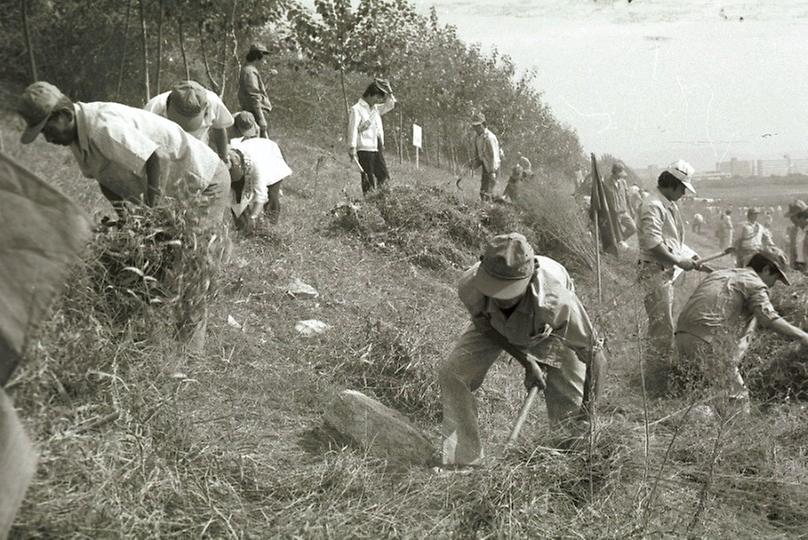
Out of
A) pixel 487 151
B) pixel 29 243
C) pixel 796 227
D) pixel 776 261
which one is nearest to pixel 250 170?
pixel 776 261

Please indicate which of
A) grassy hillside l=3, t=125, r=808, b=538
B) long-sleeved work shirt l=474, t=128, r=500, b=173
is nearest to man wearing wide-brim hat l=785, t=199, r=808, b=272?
long-sleeved work shirt l=474, t=128, r=500, b=173

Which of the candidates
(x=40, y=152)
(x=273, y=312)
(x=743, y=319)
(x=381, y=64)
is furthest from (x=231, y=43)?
(x=743, y=319)

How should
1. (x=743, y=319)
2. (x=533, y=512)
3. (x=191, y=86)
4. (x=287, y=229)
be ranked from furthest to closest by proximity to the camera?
(x=287, y=229)
(x=743, y=319)
(x=191, y=86)
(x=533, y=512)

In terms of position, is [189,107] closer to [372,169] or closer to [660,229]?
[660,229]

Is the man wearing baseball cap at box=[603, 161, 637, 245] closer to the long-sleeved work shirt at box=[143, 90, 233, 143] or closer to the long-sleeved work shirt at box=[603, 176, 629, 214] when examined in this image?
the long-sleeved work shirt at box=[603, 176, 629, 214]

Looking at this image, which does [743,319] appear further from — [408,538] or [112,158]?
[112,158]

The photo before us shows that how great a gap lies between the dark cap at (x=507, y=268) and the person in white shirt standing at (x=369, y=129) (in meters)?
5.21

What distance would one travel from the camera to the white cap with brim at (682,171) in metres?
6.11

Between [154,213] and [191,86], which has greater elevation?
[191,86]

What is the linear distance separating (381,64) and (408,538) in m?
11.2

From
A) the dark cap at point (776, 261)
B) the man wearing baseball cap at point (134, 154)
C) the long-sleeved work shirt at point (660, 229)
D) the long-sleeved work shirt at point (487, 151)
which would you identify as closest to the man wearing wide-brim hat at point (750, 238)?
the long-sleeved work shirt at point (660, 229)

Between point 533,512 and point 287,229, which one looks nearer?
point 533,512

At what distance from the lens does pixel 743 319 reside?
5426mm

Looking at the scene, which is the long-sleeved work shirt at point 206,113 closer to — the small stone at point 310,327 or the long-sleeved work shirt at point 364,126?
the small stone at point 310,327
